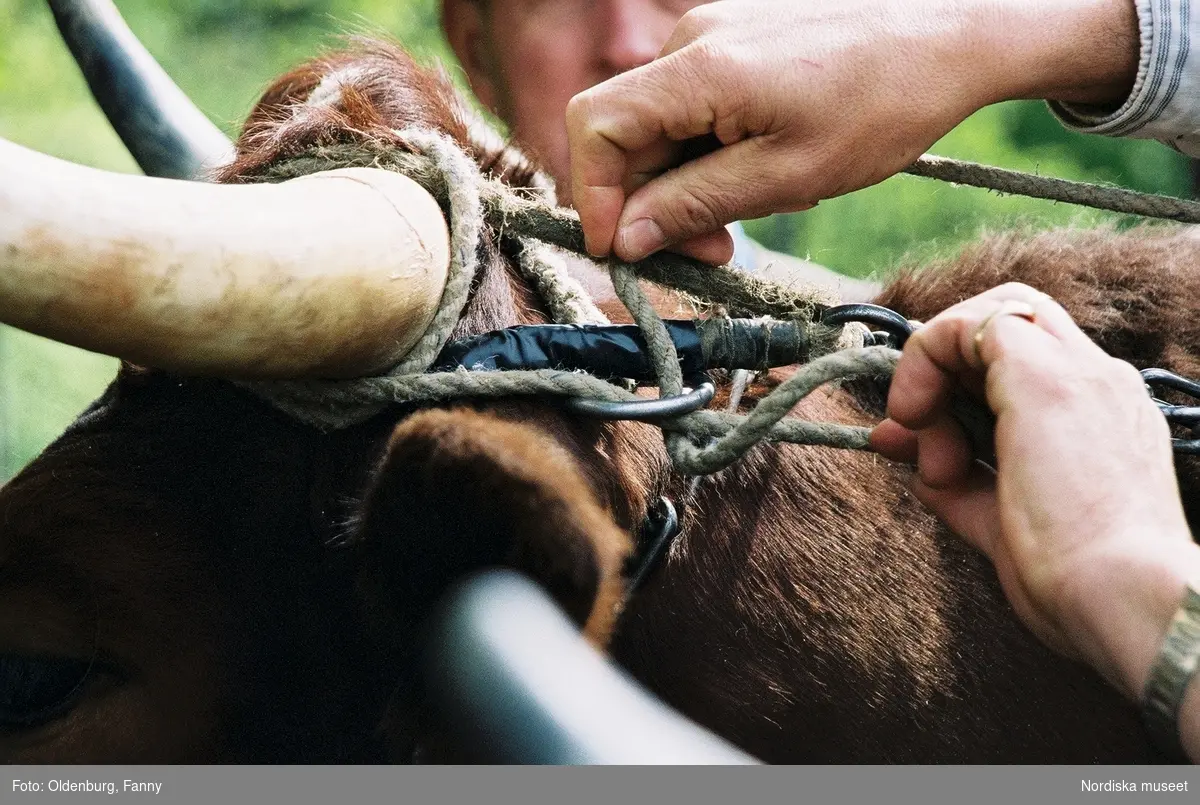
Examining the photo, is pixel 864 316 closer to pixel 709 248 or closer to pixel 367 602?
pixel 709 248

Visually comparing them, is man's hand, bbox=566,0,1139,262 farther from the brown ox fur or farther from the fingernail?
the brown ox fur

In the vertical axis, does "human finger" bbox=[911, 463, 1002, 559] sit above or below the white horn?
below

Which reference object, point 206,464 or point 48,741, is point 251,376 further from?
point 48,741

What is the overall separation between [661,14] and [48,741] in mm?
2144

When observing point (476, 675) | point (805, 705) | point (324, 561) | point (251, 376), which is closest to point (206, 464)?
point (324, 561)

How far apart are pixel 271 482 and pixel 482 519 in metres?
0.39

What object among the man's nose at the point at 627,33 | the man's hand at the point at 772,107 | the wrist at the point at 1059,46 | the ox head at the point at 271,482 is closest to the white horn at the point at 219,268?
the ox head at the point at 271,482

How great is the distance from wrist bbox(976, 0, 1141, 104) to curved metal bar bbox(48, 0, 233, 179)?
119 centimetres

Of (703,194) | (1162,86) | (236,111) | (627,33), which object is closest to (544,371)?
(703,194)

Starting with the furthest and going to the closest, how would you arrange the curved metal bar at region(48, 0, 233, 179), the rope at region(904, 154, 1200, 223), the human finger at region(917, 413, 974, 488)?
1. the curved metal bar at region(48, 0, 233, 179)
2. the rope at region(904, 154, 1200, 223)
3. the human finger at region(917, 413, 974, 488)

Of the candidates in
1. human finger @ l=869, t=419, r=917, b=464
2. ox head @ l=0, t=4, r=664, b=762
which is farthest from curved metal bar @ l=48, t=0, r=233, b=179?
human finger @ l=869, t=419, r=917, b=464

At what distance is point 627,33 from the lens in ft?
8.72

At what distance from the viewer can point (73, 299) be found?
3.06 feet

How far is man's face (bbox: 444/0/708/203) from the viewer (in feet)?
8.77
